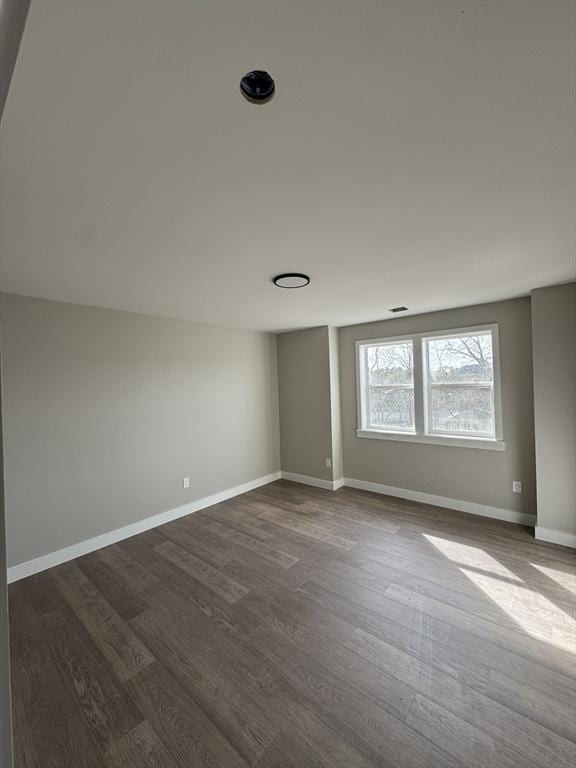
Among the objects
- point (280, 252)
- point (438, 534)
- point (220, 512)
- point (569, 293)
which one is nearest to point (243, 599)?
point (220, 512)

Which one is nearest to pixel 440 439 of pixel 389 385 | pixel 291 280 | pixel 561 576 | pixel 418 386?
pixel 418 386

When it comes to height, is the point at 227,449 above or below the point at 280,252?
below

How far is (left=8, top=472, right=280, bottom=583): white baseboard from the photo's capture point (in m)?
2.71

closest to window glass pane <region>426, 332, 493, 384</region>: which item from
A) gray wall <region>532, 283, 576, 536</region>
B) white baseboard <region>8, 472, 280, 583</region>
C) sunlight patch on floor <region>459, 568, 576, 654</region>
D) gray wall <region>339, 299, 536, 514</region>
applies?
gray wall <region>339, 299, 536, 514</region>

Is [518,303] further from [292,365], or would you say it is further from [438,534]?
[292,365]

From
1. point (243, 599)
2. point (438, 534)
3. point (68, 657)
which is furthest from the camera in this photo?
point (438, 534)

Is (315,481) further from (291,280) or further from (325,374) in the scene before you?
(291,280)

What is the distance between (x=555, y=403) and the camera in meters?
2.97

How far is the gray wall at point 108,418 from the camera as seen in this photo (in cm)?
273

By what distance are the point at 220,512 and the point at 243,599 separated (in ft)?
5.38

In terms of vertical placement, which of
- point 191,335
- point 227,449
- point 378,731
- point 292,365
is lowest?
point 378,731

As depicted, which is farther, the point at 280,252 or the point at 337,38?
the point at 280,252

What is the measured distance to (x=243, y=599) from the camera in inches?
91.7

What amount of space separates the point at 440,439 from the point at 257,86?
12.4 ft
